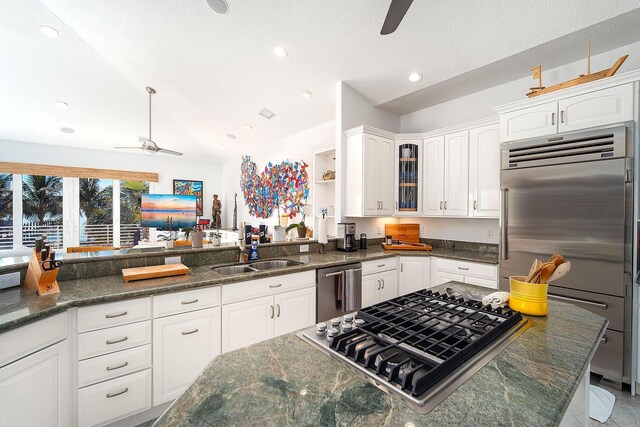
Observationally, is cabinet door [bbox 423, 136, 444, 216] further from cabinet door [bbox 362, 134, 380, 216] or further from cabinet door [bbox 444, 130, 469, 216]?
cabinet door [bbox 362, 134, 380, 216]

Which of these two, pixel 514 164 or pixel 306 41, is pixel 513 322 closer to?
pixel 514 164

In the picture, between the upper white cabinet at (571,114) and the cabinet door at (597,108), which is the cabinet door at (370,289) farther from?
the cabinet door at (597,108)

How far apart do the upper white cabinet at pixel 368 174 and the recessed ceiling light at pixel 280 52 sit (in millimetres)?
1109

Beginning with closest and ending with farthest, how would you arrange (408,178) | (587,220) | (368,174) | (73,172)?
(587,220) < (368,174) < (408,178) < (73,172)

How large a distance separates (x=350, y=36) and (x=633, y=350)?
133 inches

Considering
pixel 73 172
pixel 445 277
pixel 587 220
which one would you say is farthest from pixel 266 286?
pixel 73 172

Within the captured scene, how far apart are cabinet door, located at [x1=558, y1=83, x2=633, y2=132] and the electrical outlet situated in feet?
13.5

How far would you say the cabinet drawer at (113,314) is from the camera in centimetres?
158

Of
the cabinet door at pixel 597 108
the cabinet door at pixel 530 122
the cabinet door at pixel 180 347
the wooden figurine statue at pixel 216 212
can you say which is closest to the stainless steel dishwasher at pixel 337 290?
the cabinet door at pixel 180 347

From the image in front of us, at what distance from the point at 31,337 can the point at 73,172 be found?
19.8ft

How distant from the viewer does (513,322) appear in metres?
1.06

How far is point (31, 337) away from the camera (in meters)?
1.33

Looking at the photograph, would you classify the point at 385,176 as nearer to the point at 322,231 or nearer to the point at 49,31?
the point at 322,231

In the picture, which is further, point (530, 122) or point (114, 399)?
point (530, 122)
